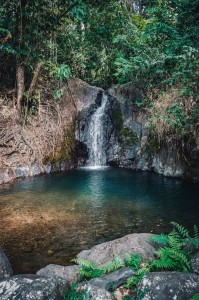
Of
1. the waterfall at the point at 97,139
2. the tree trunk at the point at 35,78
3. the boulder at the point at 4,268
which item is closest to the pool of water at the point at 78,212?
the boulder at the point at 4,268

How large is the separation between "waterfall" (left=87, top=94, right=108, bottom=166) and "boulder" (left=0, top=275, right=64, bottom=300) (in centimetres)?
865

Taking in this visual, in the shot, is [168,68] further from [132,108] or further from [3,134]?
[3,134]

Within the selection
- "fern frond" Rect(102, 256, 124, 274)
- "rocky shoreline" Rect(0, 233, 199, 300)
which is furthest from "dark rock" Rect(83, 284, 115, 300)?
"fern frond" Rect(102, 256, 124, 274)

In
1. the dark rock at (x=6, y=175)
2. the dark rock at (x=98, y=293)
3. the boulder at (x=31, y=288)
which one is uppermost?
the dark rock at (x=6, y=175)

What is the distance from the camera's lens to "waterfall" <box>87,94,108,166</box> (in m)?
11.0

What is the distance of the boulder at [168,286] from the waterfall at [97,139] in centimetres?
872

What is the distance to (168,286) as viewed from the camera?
2.17 metres

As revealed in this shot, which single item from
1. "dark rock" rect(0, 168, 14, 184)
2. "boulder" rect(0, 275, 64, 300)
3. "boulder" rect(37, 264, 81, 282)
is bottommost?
"boulder" rect(37, 264, 81, 282)

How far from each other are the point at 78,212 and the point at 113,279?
9.33 ft

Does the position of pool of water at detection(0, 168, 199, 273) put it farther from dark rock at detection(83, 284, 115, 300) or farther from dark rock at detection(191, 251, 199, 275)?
dark rock at detection(191, 251, 199, 275)

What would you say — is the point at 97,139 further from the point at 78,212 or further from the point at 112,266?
the point at 112,266

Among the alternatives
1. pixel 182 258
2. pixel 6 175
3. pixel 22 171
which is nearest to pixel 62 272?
pixel 182 258

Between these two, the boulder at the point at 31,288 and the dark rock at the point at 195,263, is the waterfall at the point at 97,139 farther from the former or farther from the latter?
the boulder at the point at 31,288

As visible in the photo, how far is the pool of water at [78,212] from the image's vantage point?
13.1 ft
